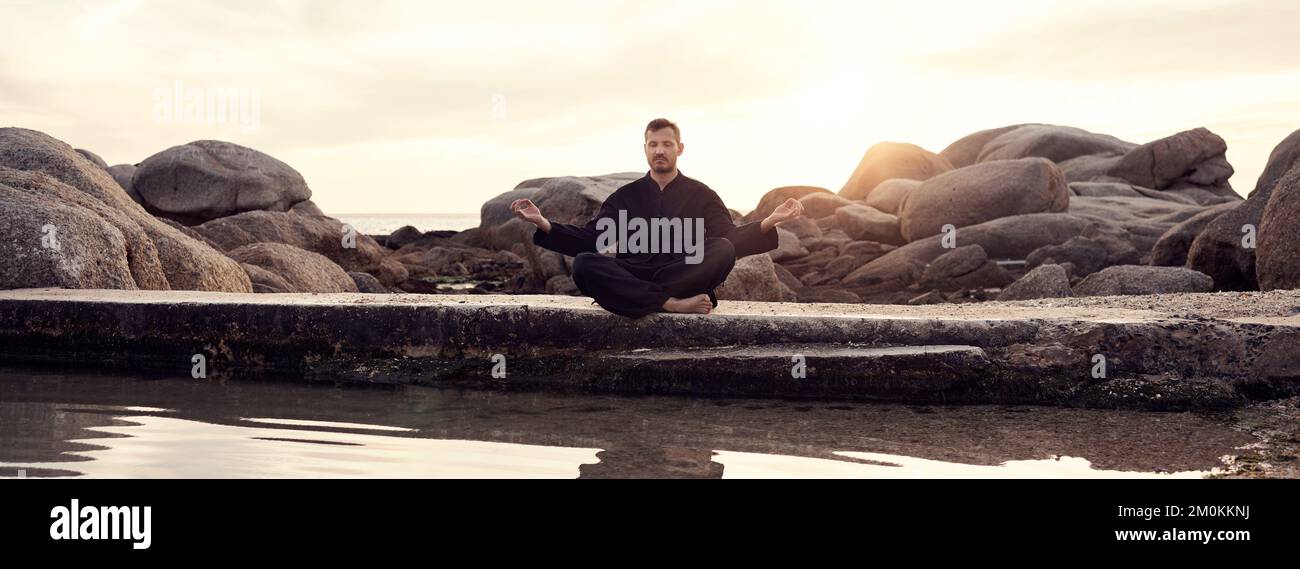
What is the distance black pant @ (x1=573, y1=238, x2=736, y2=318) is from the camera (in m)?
5.59

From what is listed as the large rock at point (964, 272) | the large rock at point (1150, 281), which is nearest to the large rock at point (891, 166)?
the large rock at point (964, 272)

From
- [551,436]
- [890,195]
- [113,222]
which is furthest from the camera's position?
[890,195]

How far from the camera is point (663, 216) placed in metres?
5.87

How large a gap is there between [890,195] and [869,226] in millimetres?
3524

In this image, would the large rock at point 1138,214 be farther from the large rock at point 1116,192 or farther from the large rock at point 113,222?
the large rock at point 113,222

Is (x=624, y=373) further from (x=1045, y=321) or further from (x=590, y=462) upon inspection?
(x=1045, y=321)

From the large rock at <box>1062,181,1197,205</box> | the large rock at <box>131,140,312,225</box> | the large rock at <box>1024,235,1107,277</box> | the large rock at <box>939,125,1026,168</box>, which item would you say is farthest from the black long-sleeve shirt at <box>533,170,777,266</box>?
the large rock at <box>939,125,1026,168</box>

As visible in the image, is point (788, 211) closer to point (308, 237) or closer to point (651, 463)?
point (651, 463)

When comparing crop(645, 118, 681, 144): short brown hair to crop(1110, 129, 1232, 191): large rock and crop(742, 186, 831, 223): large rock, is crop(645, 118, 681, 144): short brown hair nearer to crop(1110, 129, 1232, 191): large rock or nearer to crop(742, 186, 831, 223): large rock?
crop(742, 186, 831, 223): large rock

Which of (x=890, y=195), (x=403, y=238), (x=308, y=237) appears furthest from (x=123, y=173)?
(x=890, y=195)

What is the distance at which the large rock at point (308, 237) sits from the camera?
1287cm

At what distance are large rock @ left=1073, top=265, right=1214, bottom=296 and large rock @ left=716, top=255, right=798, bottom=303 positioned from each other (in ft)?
10.0

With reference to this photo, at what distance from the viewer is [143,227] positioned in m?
8.41

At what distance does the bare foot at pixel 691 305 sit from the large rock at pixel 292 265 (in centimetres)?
512
